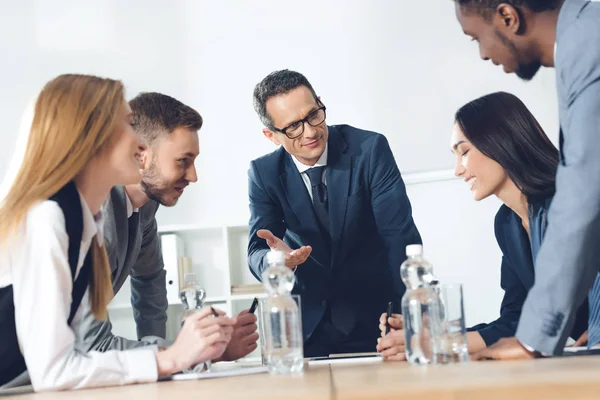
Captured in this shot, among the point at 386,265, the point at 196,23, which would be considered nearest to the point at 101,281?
the point at 386,265

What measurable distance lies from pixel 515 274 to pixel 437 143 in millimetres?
2196

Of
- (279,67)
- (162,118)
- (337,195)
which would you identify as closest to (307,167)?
(337,195)

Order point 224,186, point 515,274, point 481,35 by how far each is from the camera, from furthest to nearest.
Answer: point 224,186
point 515,274
point 481,35

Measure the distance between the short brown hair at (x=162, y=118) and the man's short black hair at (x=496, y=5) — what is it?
3.64 ft

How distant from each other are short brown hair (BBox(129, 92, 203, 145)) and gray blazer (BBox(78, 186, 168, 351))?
9.7 inches

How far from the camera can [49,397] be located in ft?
4.10

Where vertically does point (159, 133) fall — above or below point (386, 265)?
above

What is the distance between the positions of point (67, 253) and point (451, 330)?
0.72 m

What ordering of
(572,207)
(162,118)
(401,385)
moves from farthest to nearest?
(162,118) < (572,207) < (401,385)

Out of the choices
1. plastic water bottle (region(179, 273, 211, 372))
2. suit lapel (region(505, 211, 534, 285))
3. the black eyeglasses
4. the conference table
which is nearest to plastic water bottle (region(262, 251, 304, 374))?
the conference table

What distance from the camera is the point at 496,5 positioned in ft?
5.45

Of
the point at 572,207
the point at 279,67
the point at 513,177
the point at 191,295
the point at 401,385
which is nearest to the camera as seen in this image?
the point at 401,385

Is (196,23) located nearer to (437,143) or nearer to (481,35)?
(437,143)

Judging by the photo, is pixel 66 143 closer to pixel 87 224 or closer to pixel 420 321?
pixel 87 224
